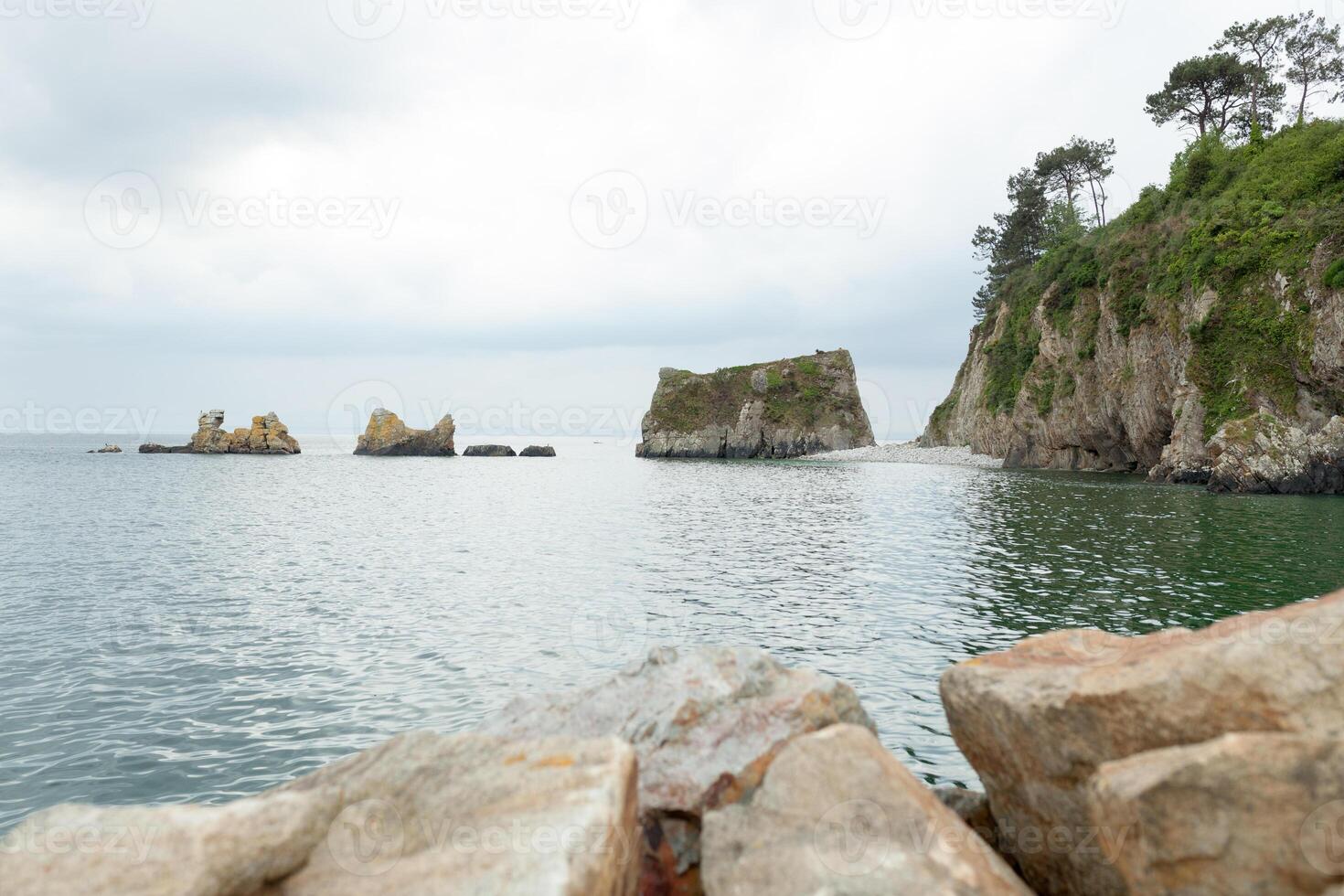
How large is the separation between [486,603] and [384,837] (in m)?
Result: 15.8

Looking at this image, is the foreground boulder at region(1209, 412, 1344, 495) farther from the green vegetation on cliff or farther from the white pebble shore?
the white pebble shore

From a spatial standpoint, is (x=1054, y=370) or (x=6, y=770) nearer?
(x=6, y=770)

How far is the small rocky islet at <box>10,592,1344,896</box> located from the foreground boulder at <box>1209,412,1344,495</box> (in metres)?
47.1

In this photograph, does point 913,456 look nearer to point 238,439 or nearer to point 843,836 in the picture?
point 843,836

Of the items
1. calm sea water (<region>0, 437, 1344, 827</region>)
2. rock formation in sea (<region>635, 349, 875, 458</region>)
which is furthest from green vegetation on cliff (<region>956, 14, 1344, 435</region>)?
rock formation in sea (<region>635, 349, 875, 458</region>)

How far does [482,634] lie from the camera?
55.1 feet

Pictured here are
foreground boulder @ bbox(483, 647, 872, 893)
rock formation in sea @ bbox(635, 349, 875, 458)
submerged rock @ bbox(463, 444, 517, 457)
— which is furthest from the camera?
submerged rock @ bbox(463, 444, 517, 457)

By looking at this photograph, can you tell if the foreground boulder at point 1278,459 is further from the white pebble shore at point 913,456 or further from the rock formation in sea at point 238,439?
the rock formation in sea at point 238,439

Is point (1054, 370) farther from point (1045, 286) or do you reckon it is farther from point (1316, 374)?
point (1316, 374)

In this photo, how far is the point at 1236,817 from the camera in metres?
3.85

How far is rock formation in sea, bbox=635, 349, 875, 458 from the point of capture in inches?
5428

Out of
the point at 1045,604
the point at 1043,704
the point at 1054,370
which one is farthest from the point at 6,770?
the point at 1054,370

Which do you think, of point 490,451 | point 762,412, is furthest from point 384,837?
point 490,451

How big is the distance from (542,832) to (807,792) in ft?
6.24
